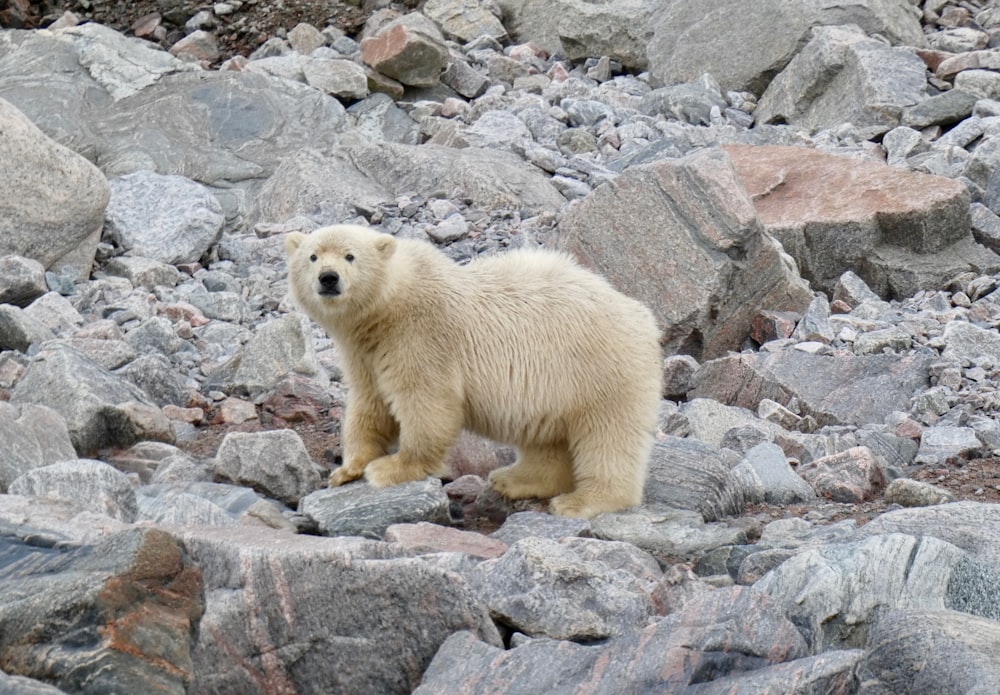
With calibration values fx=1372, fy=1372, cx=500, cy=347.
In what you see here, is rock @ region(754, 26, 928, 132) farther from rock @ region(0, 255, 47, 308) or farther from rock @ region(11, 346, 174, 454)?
rock @ region(11, 346, 174, 454)

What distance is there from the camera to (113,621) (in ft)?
12.3

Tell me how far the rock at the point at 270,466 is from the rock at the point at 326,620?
87.5 inches

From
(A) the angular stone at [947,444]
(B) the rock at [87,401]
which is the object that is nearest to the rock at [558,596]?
(B) the rock at [87,401]

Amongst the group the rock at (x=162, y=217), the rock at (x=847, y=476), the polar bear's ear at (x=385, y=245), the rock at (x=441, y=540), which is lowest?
the rock at (x=162, y=217)

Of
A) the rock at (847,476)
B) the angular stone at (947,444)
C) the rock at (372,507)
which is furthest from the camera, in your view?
the angular stone at (947,444)

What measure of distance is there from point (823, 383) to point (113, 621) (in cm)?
637

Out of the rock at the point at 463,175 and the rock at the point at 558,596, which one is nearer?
the rock at the point at 558,596

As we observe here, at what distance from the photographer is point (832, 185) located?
11938mm

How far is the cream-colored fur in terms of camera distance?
21.3 ft

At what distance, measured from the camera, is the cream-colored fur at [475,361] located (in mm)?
6500

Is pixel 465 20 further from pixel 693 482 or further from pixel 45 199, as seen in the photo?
pixel 693 482

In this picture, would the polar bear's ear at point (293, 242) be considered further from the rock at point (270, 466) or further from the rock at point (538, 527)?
the rock at point (538, 527)

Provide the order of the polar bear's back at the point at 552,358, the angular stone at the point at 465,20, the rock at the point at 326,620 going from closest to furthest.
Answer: the rock at the point at 326,620 < the polar bear's back at the point at 552,358 < the angular stone at the point at 465,20

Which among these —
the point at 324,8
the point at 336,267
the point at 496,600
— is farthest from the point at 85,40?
the point at 496,600
